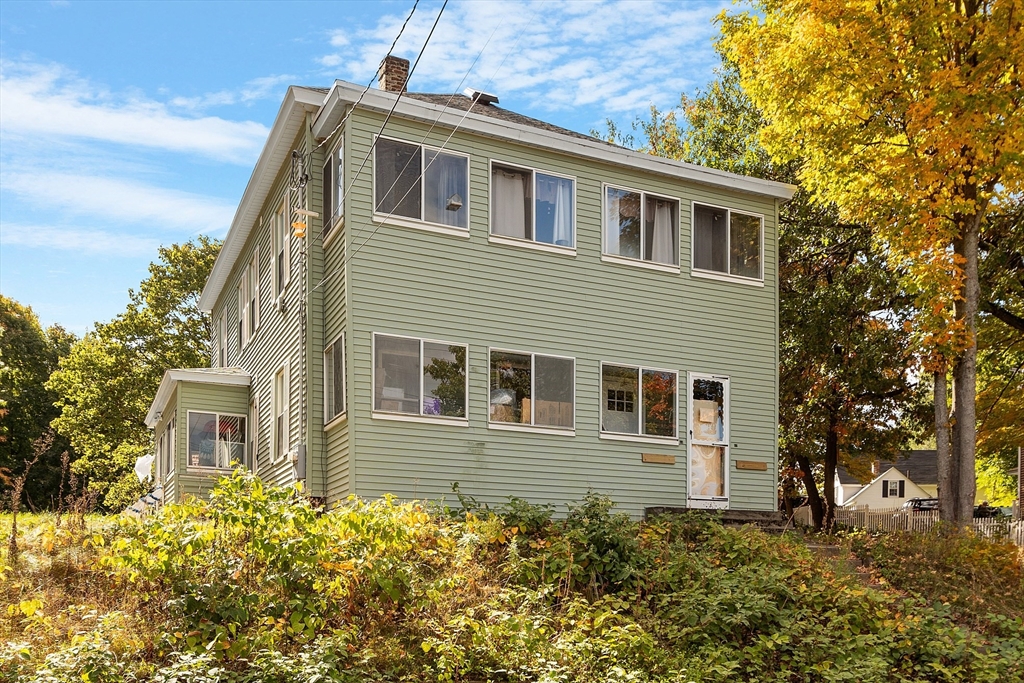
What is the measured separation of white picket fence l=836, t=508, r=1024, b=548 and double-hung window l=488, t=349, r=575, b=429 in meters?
7.52

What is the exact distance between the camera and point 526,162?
16.5m

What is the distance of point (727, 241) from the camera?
1858 centimetres

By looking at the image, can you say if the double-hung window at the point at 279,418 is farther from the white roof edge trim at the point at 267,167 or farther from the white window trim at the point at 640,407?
the white window trim at the point at 640,407

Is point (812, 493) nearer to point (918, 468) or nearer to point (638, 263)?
point (638, 263)

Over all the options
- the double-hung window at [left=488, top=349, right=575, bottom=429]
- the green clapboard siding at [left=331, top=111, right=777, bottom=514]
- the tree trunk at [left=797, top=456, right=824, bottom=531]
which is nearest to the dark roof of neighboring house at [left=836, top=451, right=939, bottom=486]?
the tree trunk at [left=797, top=456, right=824, bottom=531]

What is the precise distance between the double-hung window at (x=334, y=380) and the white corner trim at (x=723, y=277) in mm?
6636

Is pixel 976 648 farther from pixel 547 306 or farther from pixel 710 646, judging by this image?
pixel 547 306

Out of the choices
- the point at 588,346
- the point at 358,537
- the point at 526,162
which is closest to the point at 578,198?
the point at 526,162

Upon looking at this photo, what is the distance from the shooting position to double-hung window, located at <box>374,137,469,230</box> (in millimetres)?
15172

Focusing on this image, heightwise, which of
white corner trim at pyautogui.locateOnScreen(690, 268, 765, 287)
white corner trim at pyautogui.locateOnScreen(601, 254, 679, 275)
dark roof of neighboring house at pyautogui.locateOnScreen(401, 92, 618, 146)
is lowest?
white corner trim at pyautogui.locateOnScreen(690, 268, 765, 287)

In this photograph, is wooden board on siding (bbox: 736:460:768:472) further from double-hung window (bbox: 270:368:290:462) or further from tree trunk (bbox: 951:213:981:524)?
double-hung window (bbox: 270:368:290:462)

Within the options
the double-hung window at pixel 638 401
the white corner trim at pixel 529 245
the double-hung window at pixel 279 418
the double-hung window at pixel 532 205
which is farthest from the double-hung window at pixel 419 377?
the double-hung window at pixel 279 418

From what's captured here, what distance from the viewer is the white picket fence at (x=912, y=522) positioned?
57.7ft

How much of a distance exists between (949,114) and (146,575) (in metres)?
14.7
